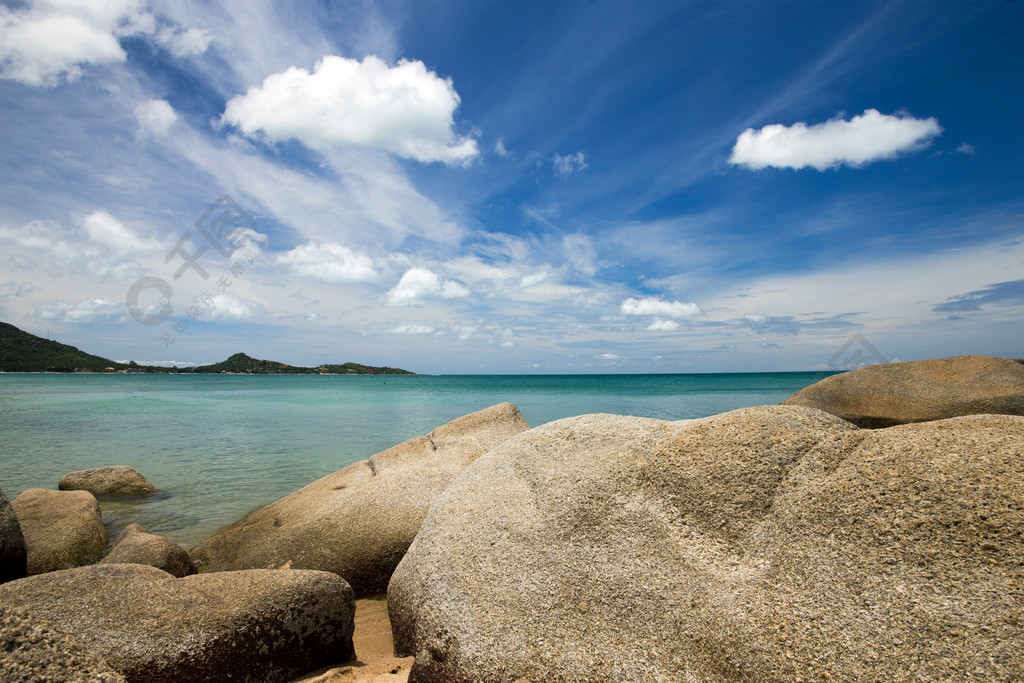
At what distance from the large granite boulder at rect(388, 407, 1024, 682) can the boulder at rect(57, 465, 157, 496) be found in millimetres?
10120

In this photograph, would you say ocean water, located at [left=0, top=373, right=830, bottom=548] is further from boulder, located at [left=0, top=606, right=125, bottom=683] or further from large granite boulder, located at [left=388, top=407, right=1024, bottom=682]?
large granite boulder, located at [left=388, top=407, right=1024, bottom=682]

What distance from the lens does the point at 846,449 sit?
3381mm

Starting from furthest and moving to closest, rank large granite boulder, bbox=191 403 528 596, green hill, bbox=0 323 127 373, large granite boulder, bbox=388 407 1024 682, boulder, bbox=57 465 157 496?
green hill, bbox=0 323 127 373 < boulder, bbox=57 465 157 496 < large granite boulder, bbox=191 403 528 596 < large granite boulder, bbox=388 407 1024 682

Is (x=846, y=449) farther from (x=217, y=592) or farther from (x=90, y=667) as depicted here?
(x=90, y=667)

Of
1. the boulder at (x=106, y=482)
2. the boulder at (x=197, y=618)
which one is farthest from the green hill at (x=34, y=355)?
the boulder at (x=197, y=618)

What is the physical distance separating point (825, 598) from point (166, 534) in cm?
1000

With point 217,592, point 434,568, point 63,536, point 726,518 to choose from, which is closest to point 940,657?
point 726,518

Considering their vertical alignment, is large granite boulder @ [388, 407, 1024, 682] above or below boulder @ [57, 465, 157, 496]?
above

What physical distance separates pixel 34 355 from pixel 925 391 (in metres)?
141

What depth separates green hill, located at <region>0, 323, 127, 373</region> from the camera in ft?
324

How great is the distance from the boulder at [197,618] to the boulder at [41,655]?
0.20ft

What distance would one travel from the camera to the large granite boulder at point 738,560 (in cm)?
263

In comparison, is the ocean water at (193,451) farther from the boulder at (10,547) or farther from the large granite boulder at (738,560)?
the large granite boulder at (738,560)

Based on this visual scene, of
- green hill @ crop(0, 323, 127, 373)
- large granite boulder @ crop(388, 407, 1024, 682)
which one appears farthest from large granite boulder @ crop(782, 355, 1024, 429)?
green hill @ crop(0, 323, 127, 373)
